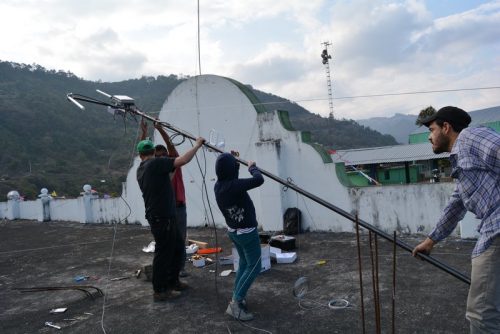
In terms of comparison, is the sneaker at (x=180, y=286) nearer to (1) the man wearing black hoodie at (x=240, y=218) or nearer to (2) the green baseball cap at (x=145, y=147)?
(1) the man wearing black hoodie at (x=240, y=218)

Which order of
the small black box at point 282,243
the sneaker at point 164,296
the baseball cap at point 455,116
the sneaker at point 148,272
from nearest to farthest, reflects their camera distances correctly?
the baseball cap at point 455,116 → the sneaker at point 164,296 → the sneaker at point 148,272 → the small black box at point 282,243

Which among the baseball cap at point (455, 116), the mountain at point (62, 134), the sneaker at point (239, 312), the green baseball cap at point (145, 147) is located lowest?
the sneaker at point (239, 312)

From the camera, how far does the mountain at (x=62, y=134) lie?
40.2 m

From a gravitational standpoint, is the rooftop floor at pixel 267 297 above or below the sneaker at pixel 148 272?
below

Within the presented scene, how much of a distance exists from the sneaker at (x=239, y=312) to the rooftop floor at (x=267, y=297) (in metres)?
0.07

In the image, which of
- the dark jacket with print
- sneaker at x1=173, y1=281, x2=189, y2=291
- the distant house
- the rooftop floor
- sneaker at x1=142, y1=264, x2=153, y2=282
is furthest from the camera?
the distant house

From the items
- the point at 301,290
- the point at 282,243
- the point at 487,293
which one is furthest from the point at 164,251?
the point at 487,293

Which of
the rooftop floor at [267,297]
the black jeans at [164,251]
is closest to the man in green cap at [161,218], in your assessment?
the black jeans at [164,251]

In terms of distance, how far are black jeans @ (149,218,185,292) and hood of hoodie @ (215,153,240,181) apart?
1.20 meters

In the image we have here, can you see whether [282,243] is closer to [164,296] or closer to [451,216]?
[164,296]

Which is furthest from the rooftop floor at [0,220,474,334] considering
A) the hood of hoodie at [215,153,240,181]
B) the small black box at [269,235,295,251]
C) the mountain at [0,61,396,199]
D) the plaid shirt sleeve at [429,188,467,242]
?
the mountain at [0,61,396,199]

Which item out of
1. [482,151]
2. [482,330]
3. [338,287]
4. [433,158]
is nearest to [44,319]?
[338,287]

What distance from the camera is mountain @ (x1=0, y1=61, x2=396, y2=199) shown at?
40219mm

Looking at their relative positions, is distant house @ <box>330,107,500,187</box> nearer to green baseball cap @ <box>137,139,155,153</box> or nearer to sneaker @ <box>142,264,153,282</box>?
sneaker @ <box>142,264,153,282</box>
